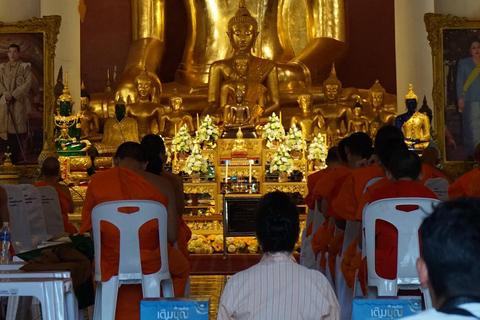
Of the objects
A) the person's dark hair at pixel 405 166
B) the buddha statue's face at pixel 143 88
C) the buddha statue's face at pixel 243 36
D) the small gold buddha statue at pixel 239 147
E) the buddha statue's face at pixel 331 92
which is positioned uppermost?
the buddha statue's face at pixel 243 36

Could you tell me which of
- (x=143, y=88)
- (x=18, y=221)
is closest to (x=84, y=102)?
(x=143, y=88)

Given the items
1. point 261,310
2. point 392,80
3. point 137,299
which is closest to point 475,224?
point 261,310

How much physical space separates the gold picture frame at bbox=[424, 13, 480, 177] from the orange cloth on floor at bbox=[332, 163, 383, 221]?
4.88 m

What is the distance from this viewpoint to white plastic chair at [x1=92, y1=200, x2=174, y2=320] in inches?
126

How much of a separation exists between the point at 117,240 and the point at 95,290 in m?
0.24

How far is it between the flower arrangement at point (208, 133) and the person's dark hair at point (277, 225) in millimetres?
5937

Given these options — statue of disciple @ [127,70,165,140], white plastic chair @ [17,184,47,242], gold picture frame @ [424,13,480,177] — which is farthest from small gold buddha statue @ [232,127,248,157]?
white plastic chair @ [17,184,47,242]

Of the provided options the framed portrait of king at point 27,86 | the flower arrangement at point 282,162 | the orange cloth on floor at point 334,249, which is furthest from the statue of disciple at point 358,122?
the orange cloth on floor at point 334,249

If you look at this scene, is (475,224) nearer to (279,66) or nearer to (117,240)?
(117,240)

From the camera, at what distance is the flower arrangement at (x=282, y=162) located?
758 cm

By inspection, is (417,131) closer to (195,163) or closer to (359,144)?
(195,163)

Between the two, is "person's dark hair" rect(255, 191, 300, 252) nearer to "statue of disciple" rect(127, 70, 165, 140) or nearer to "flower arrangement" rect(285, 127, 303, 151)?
"flower arrangement" rect(285, 127, 303, 151)

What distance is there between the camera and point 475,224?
44.8 inches

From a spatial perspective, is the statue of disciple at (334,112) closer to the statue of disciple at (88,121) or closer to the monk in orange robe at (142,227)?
the statue of disciple at (88,121)
